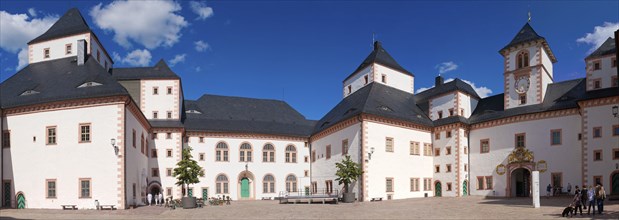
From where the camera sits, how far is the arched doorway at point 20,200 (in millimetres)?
32125

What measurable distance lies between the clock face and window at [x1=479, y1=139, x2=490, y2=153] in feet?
17.0

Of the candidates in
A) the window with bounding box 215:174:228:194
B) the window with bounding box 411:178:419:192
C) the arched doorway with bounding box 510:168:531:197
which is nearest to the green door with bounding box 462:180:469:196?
the window with bounding box 411:178:419:192

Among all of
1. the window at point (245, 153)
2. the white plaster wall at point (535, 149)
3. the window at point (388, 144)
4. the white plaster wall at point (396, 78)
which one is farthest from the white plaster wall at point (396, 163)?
the window at point (245, 153)

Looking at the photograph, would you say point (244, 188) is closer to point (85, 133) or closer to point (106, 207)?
point (106, 207)

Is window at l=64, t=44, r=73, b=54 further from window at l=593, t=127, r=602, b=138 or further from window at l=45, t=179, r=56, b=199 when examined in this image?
window at l=593, t=127, r=602, b=138

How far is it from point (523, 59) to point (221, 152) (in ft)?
99.5

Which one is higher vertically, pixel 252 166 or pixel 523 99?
pixel 523 99

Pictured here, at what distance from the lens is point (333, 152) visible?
47531 mm

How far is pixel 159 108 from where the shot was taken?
49188 millimetres

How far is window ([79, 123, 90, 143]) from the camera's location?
105 ft

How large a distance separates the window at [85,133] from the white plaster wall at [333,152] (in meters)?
21.0

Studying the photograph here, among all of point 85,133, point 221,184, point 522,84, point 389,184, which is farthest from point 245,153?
point 522,84

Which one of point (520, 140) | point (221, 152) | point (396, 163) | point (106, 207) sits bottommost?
point (106, 207)

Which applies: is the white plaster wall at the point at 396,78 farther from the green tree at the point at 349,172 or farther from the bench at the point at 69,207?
the bench at the point at 69,207
